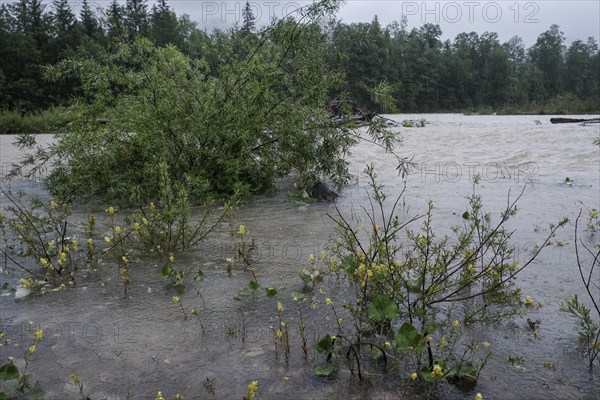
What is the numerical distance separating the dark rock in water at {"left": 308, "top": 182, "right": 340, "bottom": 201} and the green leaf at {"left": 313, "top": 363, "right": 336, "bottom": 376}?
179 inches

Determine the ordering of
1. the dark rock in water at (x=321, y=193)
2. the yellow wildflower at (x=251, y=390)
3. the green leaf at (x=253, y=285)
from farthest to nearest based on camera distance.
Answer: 1. the dark rock in water at (x=321, y=193)
2. the green leaf at (x=253, y=285)
3. the yellow wildflower at (x=251, y=390)

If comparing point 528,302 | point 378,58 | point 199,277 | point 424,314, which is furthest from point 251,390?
point 378,58

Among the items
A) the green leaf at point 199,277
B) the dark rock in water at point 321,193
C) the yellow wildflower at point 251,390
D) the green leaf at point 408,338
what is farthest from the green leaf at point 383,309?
the dark rock in water at point 321,193

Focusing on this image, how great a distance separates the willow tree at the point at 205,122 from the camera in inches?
247

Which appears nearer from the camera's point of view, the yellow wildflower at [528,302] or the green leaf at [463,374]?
the green leaf at [463,374]

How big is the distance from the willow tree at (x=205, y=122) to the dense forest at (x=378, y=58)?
33cm

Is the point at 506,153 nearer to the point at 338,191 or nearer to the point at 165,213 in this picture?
the point at 338,191

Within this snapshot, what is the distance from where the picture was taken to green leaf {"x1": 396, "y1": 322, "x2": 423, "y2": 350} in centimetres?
243

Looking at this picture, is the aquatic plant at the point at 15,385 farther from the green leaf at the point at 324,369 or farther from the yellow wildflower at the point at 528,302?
the yellow wildflower at the point at 528,302

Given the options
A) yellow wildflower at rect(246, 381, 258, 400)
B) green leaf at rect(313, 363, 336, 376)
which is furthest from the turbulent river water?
yellow wildflower at rect(246, 381, 258, 400)

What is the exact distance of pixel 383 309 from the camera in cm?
266

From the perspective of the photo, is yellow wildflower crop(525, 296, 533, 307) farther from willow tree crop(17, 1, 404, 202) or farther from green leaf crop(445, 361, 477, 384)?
willow tree crop(17, 1, 404, 202)

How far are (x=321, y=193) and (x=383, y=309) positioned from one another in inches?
181

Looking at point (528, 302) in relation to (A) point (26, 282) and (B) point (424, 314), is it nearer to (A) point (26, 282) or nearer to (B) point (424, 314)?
(B) point (424, 314)
